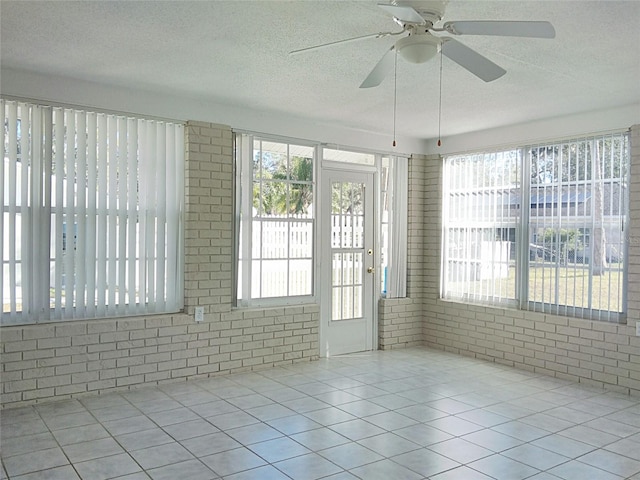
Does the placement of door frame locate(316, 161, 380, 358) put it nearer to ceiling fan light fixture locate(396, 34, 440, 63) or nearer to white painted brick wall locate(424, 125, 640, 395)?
white painted brick wall locate(424, 125, 640, 395)

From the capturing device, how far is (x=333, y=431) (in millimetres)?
3697

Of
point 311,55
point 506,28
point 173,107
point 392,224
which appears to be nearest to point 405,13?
point 506,28

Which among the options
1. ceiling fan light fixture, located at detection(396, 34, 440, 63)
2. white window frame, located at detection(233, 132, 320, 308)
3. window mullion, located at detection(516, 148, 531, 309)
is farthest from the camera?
window mullion, located at detection(516, 148, 531, 309)

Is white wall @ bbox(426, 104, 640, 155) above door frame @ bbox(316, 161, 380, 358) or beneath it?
above

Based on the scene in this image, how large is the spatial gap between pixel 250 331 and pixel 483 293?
2653mm

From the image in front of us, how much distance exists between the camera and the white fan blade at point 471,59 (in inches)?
105

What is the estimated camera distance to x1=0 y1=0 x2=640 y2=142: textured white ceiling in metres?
2.89

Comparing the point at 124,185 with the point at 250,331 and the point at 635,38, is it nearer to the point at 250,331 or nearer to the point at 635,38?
the point at 250,331

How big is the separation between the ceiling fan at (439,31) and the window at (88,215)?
98.0 inches

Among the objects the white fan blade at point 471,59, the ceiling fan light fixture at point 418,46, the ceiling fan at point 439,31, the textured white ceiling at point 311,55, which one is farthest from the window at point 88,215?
the white fan blade at point 471,59

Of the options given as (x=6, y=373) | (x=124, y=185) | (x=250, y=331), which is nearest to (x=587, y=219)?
(x=250, y=331)

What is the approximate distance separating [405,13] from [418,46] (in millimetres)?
351

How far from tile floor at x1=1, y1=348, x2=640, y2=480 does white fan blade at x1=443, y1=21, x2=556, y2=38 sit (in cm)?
235

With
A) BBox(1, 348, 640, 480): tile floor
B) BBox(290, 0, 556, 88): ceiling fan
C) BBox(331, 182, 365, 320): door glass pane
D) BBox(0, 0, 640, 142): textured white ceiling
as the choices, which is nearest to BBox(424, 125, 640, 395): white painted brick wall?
BBox(1, 348, 640, 480): tile floor
